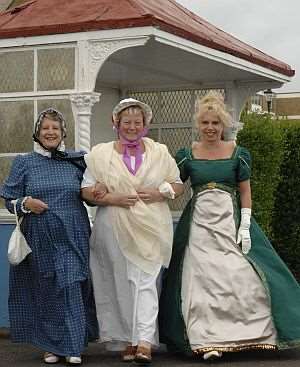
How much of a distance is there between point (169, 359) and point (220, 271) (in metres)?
0.71

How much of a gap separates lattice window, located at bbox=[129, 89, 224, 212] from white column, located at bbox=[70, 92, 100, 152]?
2468mm

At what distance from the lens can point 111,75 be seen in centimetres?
841

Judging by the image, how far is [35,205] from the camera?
5.74m

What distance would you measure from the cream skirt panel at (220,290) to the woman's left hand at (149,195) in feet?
1.38

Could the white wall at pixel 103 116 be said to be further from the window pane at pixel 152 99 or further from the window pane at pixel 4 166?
the window pane at pixel 4 166

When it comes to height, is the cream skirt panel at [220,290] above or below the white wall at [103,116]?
below

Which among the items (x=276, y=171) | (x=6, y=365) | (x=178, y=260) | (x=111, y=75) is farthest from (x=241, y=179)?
(x=276, y=171)

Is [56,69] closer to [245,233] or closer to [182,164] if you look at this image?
[182,164]

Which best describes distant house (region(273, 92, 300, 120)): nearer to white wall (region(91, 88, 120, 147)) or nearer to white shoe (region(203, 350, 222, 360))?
white wall (region(91, 88, 120, 147))

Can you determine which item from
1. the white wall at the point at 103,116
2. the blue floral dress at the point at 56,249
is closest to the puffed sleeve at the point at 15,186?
the blue floral dress at the point at 56,249

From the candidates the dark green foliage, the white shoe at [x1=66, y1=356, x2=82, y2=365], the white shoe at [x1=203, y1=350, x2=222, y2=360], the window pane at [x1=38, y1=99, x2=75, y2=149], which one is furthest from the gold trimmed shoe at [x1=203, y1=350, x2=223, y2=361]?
the dark green foliage

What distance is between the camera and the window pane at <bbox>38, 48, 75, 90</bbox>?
22.0 ft

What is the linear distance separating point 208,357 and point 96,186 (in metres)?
1.36

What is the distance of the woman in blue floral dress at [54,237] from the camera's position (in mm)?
5793
